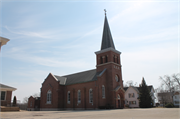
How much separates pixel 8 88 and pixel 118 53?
2825cm

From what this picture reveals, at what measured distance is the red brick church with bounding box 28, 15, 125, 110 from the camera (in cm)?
3550

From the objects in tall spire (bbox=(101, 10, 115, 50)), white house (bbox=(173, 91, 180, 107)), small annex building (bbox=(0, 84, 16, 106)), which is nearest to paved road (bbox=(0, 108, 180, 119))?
small annex building (bbox=(0, 84, 16, 106))

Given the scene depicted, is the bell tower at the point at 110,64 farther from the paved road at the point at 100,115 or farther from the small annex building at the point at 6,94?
the small annex building at the point at 6,94

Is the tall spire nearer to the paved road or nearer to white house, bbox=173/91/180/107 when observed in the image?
the paved road

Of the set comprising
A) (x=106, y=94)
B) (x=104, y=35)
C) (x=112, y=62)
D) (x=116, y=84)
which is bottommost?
(x=106, y=94)

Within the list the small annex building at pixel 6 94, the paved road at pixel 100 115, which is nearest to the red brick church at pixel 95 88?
the small annex building at pixel 6 94

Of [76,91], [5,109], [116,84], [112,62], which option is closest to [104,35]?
[112,62]

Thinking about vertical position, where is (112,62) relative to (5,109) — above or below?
above

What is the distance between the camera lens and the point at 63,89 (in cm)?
4375

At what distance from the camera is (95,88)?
115 feet

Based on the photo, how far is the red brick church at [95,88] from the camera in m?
35.5

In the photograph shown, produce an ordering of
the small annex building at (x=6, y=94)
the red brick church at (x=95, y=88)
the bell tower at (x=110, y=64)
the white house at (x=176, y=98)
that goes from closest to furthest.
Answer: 1. the small annex building at (x=6, y=94)
2. the red brick church at (x=95, y=88)
3. the bell tower at (x=110, y=64)
4. the white house at (x=176, y=98)

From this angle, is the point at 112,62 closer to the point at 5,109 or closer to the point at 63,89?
the point at 63,89

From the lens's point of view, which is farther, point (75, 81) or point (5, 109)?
point (75, 81)
